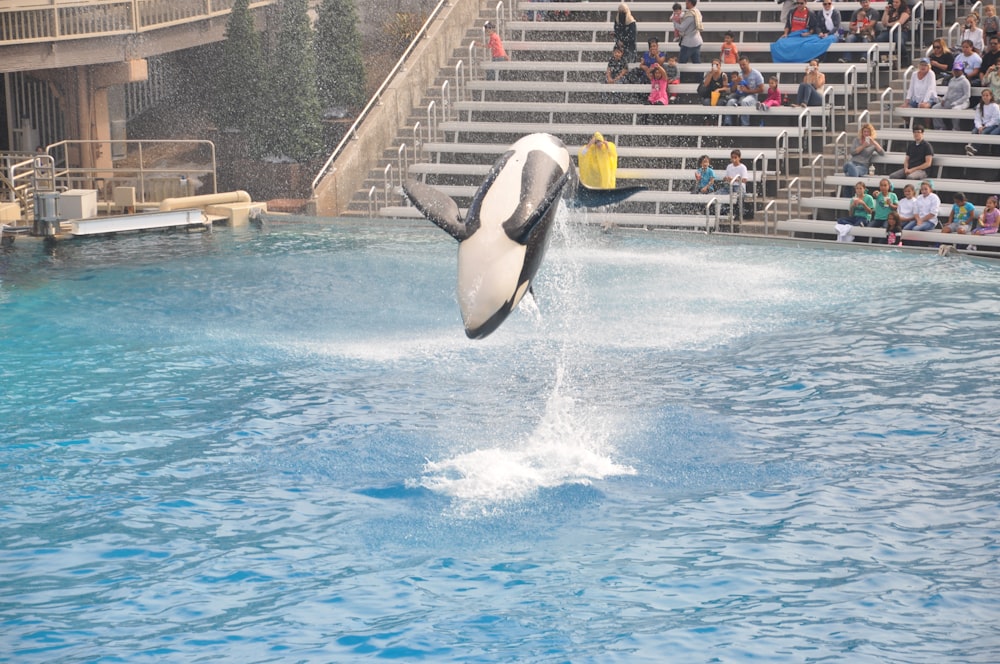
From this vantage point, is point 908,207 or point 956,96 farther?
point 956,96

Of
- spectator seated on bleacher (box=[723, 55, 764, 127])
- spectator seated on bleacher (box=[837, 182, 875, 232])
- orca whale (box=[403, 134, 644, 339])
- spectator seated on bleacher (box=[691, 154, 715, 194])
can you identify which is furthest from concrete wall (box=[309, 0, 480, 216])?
orca whale (box=[403, 134, 644, 339])

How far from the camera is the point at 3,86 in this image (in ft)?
86.6

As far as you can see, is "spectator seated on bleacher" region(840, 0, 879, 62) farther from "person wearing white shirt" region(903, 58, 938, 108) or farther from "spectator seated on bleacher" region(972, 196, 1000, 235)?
"spectator seated on bleacher" region(972, 196, 1000, 235)

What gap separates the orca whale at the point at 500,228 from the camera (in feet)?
27.0

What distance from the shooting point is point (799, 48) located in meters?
23.2

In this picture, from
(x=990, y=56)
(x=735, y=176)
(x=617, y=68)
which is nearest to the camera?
(x=735, y=176)

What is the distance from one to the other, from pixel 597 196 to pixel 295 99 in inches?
668

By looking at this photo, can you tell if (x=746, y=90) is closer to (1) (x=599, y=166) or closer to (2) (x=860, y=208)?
(2) (x=860, y=208)

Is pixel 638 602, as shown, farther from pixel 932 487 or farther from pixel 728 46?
pixel 728 46

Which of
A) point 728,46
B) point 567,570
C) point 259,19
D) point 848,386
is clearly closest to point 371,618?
point 567,570

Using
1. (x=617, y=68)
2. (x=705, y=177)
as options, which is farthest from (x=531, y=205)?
(x=617, y=68)

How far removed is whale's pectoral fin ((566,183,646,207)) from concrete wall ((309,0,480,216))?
527 inches

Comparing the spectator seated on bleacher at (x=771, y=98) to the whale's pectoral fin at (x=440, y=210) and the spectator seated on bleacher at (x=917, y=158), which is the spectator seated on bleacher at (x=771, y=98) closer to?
the spectator seated on bleacher at (x=917, y=158)

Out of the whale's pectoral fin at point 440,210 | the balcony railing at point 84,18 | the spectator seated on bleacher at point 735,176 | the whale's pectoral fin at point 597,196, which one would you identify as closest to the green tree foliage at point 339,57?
the balcony railing at point 84,18
